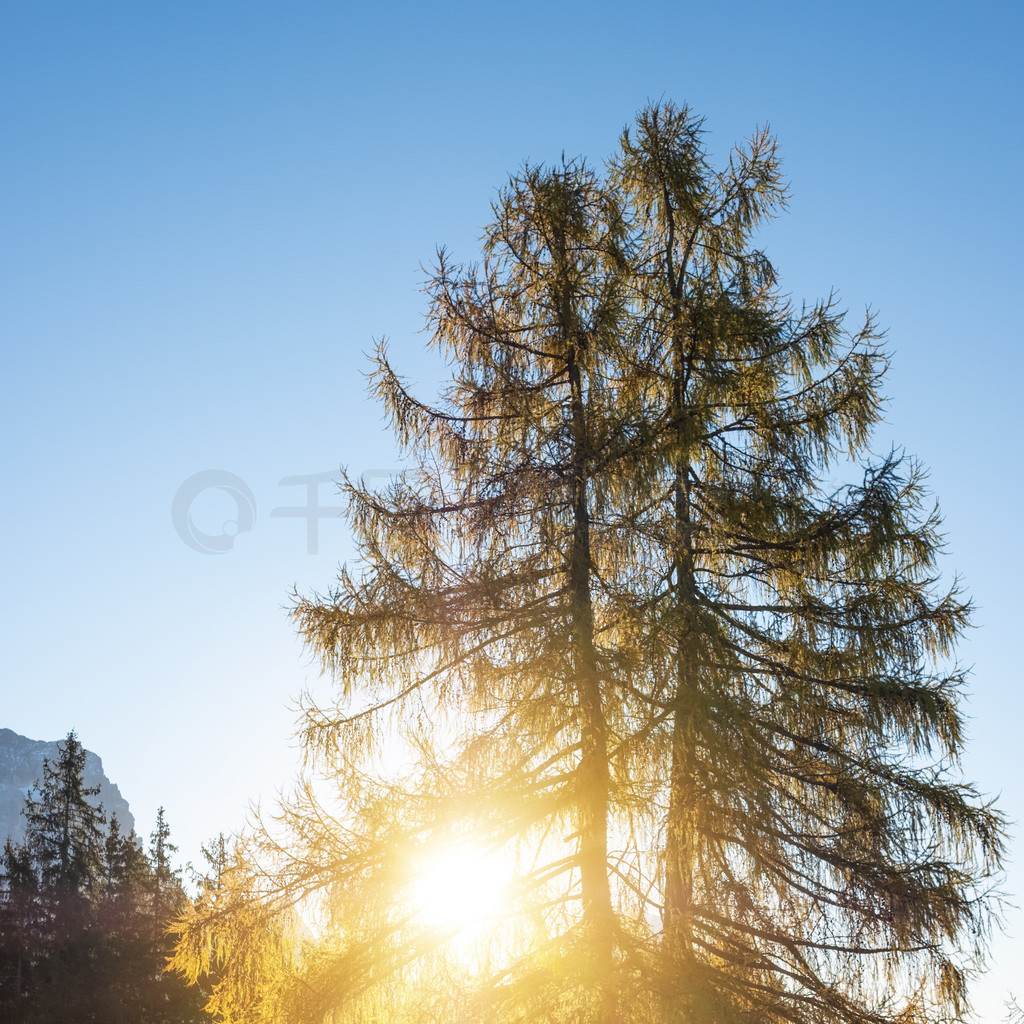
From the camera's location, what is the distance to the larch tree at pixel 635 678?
618 centimetres

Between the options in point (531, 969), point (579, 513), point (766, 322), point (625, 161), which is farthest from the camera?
point (625, 161)

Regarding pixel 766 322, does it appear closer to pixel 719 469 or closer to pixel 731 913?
pixel 719 469

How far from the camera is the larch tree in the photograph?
6180 mm

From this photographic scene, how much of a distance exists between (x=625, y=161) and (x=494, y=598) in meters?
4.42

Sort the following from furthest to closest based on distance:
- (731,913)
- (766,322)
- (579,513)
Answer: (766,322) → (579,513) → (731,913)

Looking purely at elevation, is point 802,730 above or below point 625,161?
below

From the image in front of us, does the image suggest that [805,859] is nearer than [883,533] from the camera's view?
Yes

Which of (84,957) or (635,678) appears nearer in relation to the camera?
(635,678)

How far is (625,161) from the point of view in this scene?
8.70 metres

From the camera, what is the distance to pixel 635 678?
6.36 m

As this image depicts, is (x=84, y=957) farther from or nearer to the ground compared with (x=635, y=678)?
farther from the ground

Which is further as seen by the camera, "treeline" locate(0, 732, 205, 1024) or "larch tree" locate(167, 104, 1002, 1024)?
"treeline" locate(0, 732, 205, 1024)

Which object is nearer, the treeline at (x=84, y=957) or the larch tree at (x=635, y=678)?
the larch tree at (x=635, y=678)

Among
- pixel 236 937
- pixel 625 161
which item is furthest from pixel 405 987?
pixel 625 161
